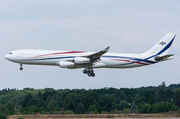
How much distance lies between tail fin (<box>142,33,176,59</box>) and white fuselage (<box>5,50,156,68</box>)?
6.13 ft

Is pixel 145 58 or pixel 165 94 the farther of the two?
pixel 165 94

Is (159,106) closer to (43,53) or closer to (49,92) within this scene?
(43,53)

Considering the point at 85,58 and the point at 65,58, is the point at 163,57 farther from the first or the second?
the point at 65,58

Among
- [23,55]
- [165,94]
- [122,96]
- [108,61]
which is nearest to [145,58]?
[108,61]

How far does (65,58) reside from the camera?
5875 centimetres

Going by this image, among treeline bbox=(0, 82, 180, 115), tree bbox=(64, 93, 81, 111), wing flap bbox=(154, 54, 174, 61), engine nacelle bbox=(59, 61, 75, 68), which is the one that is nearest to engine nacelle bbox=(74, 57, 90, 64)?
engine nacelle bbox=(59, 61, 75, 68)

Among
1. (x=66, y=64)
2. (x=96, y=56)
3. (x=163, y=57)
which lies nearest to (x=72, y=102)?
(x=66, y=64)

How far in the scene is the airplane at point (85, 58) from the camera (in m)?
58.2

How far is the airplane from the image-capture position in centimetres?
5819

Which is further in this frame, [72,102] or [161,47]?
[72,102]

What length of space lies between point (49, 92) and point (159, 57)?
308ft

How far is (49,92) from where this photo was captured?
147 meters

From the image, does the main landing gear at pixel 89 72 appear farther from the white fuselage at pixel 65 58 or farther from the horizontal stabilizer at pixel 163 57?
the horizontal stabilizer at pixel 163 57

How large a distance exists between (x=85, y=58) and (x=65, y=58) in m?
3.88
